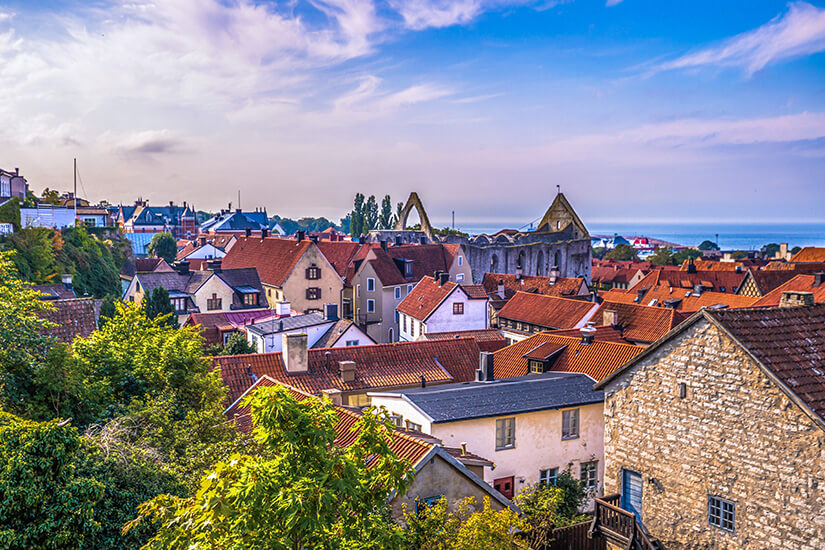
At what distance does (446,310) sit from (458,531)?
106ft

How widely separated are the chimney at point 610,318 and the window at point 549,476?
19124 mm

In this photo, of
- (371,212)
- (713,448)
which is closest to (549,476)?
(713,448)

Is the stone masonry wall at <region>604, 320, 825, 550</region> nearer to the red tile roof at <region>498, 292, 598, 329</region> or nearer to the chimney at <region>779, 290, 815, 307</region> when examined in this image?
the chimney at <region>779, 290, 815, 307</region>

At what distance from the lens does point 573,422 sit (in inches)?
940

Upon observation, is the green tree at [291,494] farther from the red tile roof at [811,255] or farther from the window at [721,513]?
the red tile roof at [811,255]

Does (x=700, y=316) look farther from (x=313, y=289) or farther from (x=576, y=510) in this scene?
(x=313, y=289)

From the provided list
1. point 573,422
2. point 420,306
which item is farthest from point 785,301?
point 420,306

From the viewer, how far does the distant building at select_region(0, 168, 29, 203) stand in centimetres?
6292

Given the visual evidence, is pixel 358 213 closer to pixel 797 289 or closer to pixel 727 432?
pixel 797 289

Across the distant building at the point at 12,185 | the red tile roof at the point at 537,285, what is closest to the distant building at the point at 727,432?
the red tile roof at the point at 537,285

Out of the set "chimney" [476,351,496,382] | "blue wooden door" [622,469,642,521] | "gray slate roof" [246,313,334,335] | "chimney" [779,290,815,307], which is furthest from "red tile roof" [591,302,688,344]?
"blue wooden door" [622,469,642,521]

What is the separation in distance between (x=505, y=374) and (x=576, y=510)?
10.3 meters

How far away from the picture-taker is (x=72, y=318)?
27.6 meters

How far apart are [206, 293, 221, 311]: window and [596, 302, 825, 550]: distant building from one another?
37.3 metres
